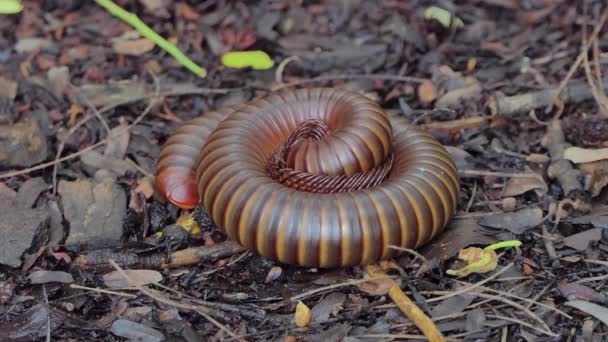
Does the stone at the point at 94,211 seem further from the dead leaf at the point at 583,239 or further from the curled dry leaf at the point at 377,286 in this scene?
the dead leaf at the point at 583,239

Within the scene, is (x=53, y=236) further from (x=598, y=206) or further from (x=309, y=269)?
(x=598, y=206)

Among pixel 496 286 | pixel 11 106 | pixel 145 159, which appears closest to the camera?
pixel 496 286

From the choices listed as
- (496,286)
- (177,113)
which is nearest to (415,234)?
(496,286)

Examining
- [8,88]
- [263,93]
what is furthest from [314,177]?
[8,88]

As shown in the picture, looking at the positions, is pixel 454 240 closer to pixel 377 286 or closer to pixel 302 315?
pixel 377 286

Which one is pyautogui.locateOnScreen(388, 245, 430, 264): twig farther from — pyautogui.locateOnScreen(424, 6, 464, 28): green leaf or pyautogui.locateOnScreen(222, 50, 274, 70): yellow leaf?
pyautogui.locateOnScreen(424, 6, 464, 28): green leaf

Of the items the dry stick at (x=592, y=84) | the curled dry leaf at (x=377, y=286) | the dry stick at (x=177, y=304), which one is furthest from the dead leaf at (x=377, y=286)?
the dry stick at (x=592, y=84)

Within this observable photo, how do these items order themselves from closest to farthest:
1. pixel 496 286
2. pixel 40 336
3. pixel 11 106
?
pixel 40 336, pixel 496 286, pixel 11 106
